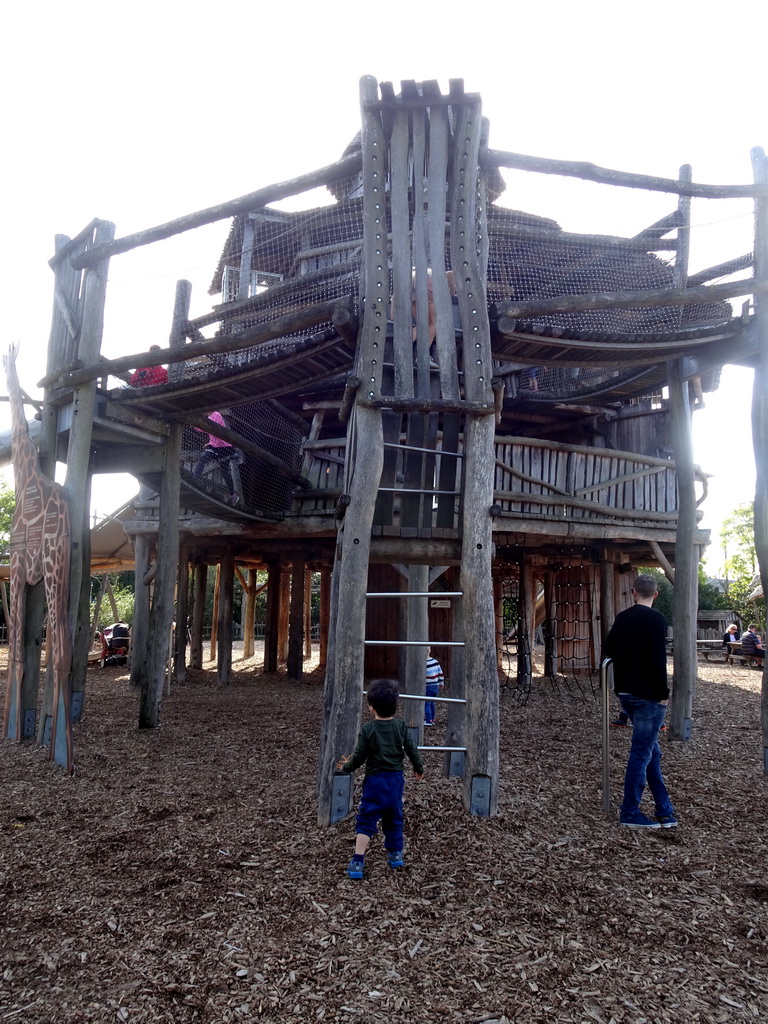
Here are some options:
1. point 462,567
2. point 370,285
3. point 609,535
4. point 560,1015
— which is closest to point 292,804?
point 462,567

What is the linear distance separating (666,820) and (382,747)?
92.1 inches

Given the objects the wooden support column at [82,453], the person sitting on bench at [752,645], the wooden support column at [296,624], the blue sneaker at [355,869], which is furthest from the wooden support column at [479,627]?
the person sitting on bench at [752,645]

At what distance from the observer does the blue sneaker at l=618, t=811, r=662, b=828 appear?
5000 millimetres

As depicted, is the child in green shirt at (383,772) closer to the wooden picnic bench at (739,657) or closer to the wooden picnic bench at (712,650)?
the wooden picnic bench at (739,657)

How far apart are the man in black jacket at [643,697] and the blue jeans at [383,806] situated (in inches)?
71.5

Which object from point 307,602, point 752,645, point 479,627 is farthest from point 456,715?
point 752,645

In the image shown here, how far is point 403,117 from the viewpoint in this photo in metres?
6.29

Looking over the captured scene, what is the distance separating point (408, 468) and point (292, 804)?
2838 millimetres

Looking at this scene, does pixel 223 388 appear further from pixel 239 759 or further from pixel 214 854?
pixel 214 854

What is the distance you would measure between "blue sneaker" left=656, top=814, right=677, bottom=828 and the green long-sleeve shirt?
203 centimetres

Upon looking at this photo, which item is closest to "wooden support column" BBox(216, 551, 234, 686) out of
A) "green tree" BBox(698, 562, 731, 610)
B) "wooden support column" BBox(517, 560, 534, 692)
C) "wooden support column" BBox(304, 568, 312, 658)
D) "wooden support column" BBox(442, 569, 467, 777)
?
"wooden support column" BBox(304, 568, 312, 658)

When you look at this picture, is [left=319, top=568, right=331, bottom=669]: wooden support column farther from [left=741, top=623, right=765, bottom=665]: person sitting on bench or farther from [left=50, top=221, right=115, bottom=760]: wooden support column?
[left=741, top=623, right=765, bottom=665]: person sitting on bench

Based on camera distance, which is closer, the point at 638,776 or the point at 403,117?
the point at 638,776

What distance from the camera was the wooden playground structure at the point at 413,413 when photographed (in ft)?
18.7
